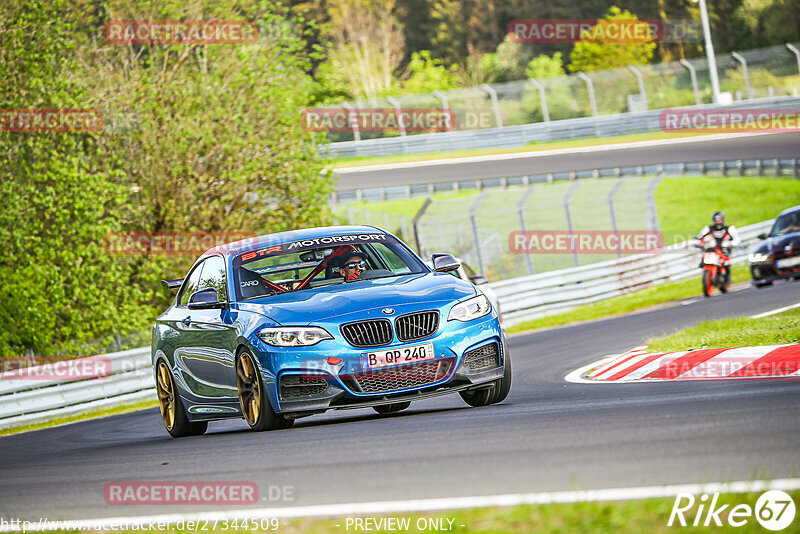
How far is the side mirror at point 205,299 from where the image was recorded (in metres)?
9.55

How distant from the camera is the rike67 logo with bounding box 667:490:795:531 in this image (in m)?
4.52

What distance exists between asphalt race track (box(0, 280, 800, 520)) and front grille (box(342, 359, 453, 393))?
283 millimetres

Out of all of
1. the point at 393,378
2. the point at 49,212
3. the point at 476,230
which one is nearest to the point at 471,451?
the point at 393,378

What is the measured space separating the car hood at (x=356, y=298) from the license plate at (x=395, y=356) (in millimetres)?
298

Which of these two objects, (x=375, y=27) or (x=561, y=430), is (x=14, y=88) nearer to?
(x=561, y=430)

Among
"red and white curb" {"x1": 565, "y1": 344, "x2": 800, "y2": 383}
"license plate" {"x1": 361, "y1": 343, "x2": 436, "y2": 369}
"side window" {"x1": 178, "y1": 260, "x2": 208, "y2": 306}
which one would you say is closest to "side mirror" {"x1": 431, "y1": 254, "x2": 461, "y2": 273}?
"license plate" {"x1": 361, "y1": 343, "x2": 436, "y2": 369}

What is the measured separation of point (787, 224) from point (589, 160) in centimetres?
1913

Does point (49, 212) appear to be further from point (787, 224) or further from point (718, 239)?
point (787, 224)

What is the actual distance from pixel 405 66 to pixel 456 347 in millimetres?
82351

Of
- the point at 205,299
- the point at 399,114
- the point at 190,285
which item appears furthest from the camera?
the point at 399,114

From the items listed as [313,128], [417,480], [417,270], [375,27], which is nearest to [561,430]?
[417,480]

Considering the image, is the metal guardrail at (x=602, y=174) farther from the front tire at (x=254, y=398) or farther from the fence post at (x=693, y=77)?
the front tire at (x=254, y=398)

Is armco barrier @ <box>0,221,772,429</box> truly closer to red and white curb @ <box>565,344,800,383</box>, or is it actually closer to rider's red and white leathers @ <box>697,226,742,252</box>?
rider's red and white leathers @ <box>697,226,742,252</box>

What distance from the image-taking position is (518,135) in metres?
48.3
